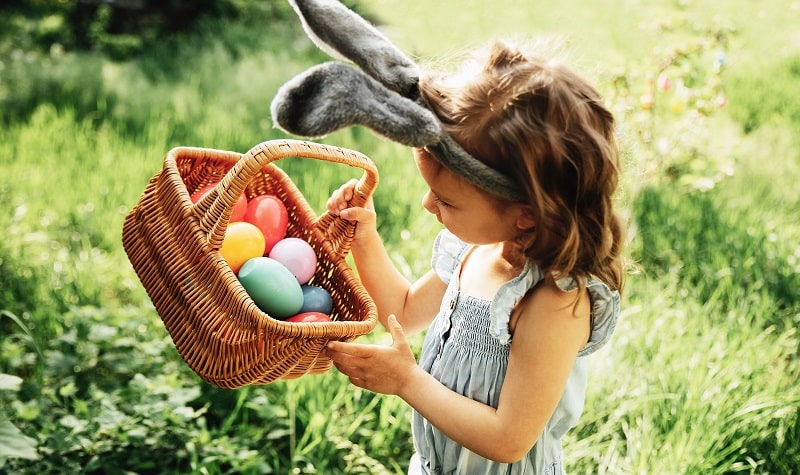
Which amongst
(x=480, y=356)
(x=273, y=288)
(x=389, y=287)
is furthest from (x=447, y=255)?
(x=273, y=288)

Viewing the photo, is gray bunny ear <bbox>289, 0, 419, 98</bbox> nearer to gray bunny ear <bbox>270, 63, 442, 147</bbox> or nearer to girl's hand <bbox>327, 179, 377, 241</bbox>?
gray bunny ear <bbox>270, 63, 442, 147</bbox>

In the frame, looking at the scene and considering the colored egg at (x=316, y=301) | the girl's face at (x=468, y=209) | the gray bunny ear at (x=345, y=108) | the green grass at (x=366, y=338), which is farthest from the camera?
the green grass at (x=366, y=338)

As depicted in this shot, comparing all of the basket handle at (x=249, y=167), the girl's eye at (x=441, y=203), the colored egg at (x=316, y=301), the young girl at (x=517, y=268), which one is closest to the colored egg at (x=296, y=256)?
the colored egg at (x=316, y=301)

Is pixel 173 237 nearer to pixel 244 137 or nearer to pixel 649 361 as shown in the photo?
pixel 649 361

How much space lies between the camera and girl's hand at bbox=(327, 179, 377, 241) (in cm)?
175

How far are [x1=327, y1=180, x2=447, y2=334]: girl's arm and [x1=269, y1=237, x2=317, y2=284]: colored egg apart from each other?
11 centimetres

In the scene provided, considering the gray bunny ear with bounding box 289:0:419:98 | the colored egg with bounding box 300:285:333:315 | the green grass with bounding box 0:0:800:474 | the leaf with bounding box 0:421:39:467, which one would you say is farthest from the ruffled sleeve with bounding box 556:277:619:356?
the leaf with bounding box 0:421:39:467

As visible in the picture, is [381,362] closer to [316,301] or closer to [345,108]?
[316,301]

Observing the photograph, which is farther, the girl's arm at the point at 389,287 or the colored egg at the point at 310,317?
the girl's arm at the point at 389,287

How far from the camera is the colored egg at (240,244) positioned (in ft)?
5.87

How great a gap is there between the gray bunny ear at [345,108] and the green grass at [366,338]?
1.75 ft

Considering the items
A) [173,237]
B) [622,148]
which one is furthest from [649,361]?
[173,237]

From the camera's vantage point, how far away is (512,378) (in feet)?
4.61

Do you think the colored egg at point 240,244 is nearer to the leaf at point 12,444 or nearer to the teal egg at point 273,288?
the teal egg at point 273,288
